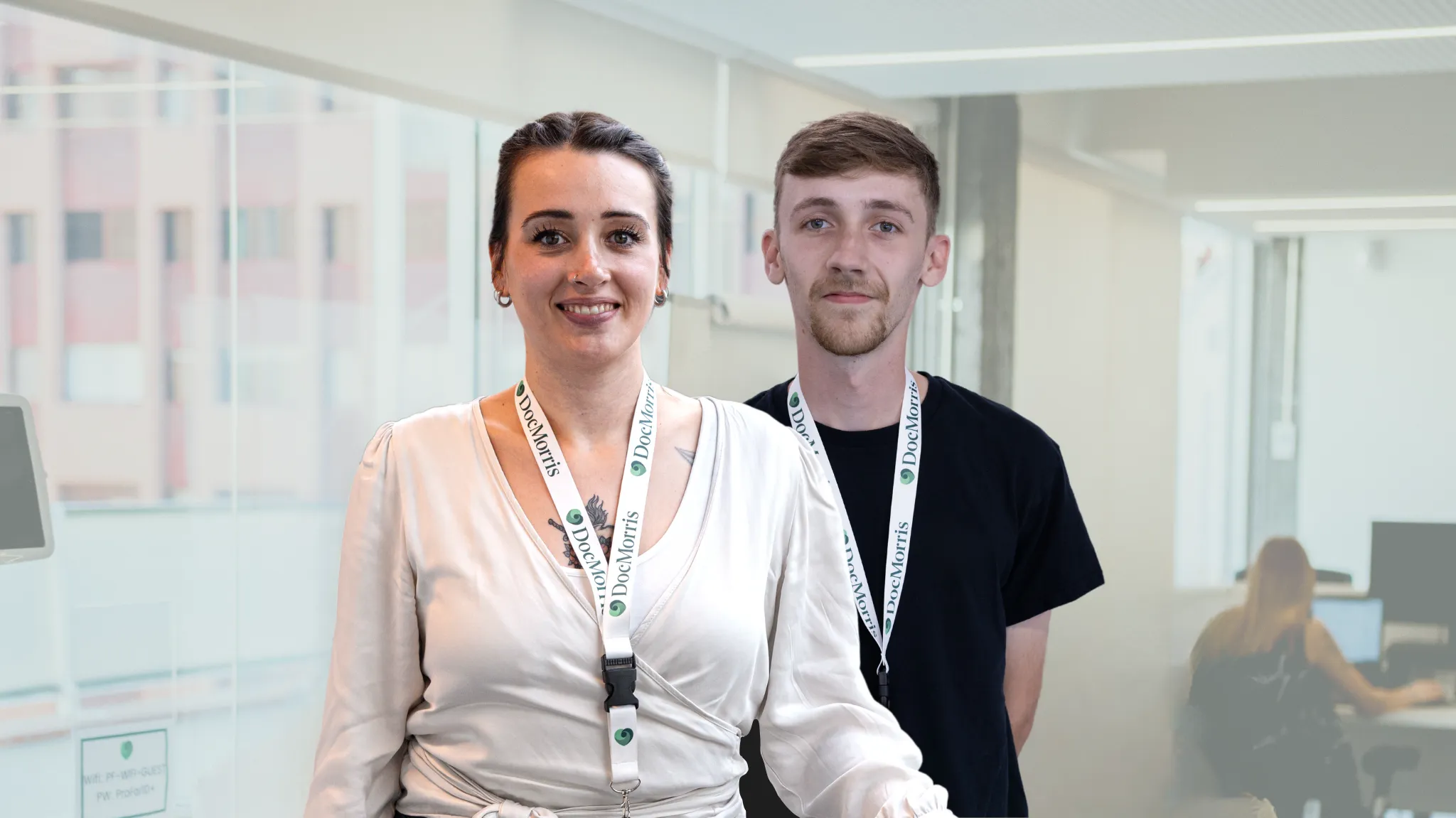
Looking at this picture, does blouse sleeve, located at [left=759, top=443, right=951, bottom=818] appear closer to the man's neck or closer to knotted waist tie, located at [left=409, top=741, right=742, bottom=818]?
→ knotted waist tie, located at [left=409, top=741, right=742, bottom=818]

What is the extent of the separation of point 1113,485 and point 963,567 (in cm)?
245

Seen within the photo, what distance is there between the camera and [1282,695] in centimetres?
421

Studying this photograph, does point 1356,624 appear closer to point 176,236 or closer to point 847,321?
point 847,321

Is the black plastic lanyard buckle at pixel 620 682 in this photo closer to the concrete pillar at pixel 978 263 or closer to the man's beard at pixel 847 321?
the man's beard at pixel 847 321

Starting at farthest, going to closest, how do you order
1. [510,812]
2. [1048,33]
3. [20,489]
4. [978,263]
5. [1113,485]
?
[978,263] → [1113,485] → [1048,33] → [20,489] → [510,812]

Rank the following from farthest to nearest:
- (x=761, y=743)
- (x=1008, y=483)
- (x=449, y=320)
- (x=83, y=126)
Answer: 1. (x=449, y=320)
2. (x=83, y=126)
3. (x=1008, y=483)
4. (x=761, y=743)

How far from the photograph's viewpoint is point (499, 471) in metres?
1.54

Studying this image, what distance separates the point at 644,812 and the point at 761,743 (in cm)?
22

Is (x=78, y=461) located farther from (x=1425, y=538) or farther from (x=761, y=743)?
(x=1425, y=538)

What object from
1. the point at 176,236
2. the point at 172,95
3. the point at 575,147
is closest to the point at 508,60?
the point at 172,95

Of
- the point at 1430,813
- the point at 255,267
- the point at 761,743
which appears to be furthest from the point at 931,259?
the point at 1430,813

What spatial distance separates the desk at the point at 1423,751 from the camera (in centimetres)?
412

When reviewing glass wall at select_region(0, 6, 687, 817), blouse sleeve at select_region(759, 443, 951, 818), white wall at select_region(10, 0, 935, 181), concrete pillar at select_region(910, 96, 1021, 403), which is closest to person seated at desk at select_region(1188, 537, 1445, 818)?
concrete pillar at select_region(910, 96, 1021, 403)

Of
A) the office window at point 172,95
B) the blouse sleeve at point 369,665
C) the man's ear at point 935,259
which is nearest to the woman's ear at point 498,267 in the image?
the blouse sleeve at point 369,665
